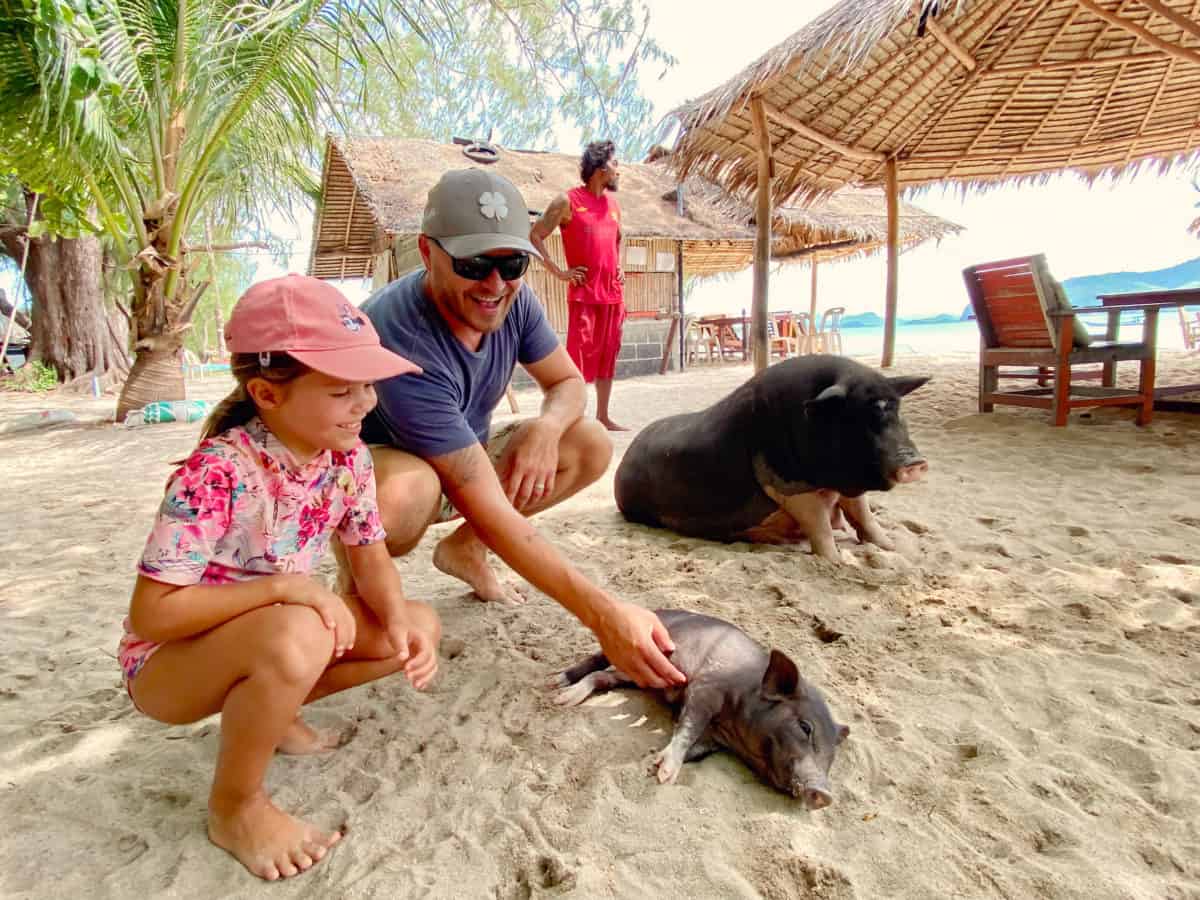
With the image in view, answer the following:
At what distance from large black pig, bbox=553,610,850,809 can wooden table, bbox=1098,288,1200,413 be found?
4704mm

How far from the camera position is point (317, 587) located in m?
1.61

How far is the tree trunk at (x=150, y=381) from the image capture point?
Answer: 8.79m

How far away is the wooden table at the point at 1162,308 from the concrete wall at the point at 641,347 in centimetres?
820

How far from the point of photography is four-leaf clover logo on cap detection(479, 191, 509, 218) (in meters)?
2.14

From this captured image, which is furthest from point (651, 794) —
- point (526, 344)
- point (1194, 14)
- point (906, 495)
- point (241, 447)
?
point (1194, 14)

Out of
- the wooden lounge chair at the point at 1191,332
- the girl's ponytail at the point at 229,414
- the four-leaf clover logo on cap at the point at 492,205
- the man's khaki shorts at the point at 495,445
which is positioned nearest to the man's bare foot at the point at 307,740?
the girl's ponytail at the point at 229,414

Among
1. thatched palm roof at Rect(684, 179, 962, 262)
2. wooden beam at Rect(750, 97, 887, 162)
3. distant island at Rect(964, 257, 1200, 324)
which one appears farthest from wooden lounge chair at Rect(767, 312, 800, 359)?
distant island at Rect(964, 257, 1200, 324)

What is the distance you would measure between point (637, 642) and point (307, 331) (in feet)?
3.18

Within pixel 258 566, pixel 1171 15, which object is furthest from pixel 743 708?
pixel 1171 15

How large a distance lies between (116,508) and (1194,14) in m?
8.83

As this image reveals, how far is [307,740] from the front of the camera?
1.97 m

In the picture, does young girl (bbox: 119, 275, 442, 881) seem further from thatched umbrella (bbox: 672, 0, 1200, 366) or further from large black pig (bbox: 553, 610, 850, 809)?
thatched umbrella (bbox: 672, 0, 1200, 366)

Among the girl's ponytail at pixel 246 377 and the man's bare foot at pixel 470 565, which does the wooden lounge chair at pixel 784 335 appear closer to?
the man's bare foot at pixel 470 565

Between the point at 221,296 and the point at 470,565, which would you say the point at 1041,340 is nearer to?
the point at 470,565
